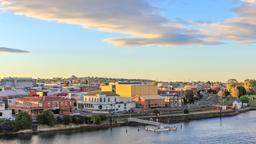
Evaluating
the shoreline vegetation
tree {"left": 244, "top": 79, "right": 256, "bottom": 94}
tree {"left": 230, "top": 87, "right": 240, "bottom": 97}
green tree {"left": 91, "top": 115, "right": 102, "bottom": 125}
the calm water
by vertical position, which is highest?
tree {"left": 244, "top": 79, "right": 256, "bottom": 94}

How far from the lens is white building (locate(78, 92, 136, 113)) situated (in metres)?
18.4

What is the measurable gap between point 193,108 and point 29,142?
11.6 meters

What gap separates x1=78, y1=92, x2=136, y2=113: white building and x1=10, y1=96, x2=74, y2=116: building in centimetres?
202

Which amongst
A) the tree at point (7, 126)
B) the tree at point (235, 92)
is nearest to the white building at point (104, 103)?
the tree at point (7, 126)

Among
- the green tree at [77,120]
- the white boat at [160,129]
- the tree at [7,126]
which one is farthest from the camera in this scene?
the green tree at [77,120]

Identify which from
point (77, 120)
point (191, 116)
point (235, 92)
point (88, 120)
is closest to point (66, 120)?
point (77, 120)

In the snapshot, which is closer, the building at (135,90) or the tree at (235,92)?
the building at (135,90)

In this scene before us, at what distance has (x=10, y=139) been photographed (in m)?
11.4

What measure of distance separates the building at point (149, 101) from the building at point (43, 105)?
4.96m

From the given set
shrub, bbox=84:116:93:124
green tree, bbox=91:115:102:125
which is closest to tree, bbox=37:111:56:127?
shrub, bbox=84:116:93:124

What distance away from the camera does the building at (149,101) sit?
20753 mm

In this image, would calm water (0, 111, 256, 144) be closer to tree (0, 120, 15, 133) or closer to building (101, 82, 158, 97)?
tree (0, 120, 15, 133)

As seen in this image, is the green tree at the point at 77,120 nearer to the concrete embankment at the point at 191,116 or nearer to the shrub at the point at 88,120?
the shrub at the point at 88,120

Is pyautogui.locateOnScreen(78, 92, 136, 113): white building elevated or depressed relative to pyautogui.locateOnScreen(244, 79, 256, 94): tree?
depressed
